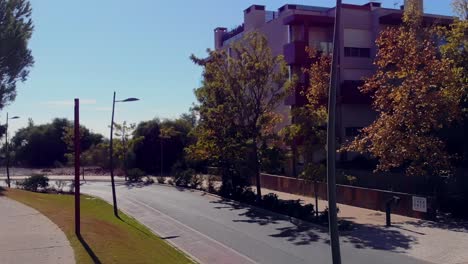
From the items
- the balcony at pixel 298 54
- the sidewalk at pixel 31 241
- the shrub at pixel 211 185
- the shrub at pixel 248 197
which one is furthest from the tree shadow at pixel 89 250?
the balcony at pixel 298 54

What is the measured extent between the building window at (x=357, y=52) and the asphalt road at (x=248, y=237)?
16.4 metres

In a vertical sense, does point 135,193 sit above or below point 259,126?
below

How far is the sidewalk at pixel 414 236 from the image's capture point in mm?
15865

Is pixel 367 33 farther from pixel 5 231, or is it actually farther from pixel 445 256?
pixel 5 231

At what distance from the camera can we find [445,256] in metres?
15.5

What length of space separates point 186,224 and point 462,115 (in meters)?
12.8

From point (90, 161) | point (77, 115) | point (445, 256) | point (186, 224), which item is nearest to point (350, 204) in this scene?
point (186, 224)

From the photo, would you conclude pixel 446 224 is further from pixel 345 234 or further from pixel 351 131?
pixel 351 131

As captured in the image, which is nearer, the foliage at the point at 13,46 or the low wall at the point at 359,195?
the low wall at the point at 359,195

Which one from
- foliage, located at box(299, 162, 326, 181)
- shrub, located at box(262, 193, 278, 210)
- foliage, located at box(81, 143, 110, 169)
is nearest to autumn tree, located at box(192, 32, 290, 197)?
shrub, located at box(262, 193, 278, 210)

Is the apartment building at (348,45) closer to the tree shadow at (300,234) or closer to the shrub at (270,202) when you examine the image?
the shrub at (270,202)

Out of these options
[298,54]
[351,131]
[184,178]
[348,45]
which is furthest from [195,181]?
[348,45]

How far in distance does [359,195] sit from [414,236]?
26.8 feet

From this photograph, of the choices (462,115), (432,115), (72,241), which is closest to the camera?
(72,241)
